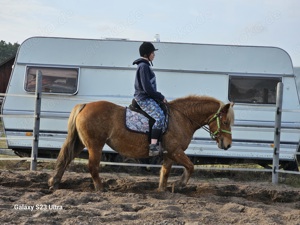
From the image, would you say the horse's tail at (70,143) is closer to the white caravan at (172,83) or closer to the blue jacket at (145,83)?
the blue jacket at (145,83)

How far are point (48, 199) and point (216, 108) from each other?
308 cm

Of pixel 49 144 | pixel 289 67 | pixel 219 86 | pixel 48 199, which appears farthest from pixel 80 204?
pixel 289 67

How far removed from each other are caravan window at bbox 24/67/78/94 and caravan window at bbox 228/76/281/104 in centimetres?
376

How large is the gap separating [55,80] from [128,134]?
13.4ft

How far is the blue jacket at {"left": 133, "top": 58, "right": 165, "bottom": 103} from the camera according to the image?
6316mm

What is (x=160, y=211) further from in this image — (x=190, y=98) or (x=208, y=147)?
(x=208, y=147)

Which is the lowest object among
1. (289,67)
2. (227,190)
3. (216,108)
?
(227,190)

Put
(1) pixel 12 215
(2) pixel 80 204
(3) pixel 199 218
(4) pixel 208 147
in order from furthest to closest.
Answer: (4) pixel 208 147, (2) pixel 80 204, (3) pixel 199 218, (1) pixel 12 215

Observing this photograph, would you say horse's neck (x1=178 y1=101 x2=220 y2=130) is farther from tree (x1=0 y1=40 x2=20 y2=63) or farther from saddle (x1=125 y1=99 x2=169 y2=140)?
tree (x1=0 y1=40 x2=20 y2=63)

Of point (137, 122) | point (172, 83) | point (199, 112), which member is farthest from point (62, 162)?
point (172, 83)

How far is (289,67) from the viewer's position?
9.90 meters

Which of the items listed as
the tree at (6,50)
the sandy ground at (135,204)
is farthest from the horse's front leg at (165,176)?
the tree at (6,50)

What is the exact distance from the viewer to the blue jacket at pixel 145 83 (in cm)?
632

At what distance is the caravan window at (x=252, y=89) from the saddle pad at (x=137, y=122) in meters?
3.93
